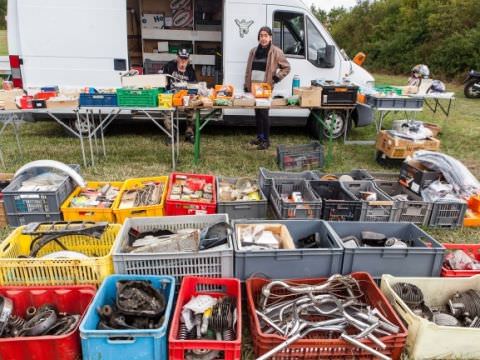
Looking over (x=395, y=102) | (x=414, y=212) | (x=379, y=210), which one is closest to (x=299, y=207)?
(x=379, y=210)

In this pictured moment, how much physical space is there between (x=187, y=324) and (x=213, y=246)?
591mm

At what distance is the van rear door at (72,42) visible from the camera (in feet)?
18.4

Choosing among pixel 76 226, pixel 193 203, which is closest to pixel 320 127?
pixel 193 203

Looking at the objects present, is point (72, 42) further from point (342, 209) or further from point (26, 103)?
point (342, 209)

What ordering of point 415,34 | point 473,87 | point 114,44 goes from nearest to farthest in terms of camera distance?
point 114,44, point 473,87, point 415,34

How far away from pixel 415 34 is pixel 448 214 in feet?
60.4

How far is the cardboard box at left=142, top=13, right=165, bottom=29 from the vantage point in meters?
7.33

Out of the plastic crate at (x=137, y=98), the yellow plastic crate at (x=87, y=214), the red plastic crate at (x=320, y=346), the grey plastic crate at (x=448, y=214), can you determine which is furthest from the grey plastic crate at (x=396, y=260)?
the plastic crate at (x=137, y=98)

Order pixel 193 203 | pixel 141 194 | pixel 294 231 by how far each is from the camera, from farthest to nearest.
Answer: pixel 141 194
pixel 193 203
pixel 294 231

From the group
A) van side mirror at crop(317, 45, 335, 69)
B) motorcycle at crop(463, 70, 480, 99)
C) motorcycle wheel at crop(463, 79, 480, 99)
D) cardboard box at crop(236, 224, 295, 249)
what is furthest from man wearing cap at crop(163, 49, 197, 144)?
motorcycle wheel at crop(463, 79, 480, 99)

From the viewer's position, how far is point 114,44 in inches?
229

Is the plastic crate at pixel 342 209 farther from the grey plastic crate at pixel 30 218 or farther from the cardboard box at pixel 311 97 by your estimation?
the grey plastic crate at pixel 30 218

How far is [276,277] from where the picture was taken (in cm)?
262

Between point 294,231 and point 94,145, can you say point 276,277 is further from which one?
point 94,145
